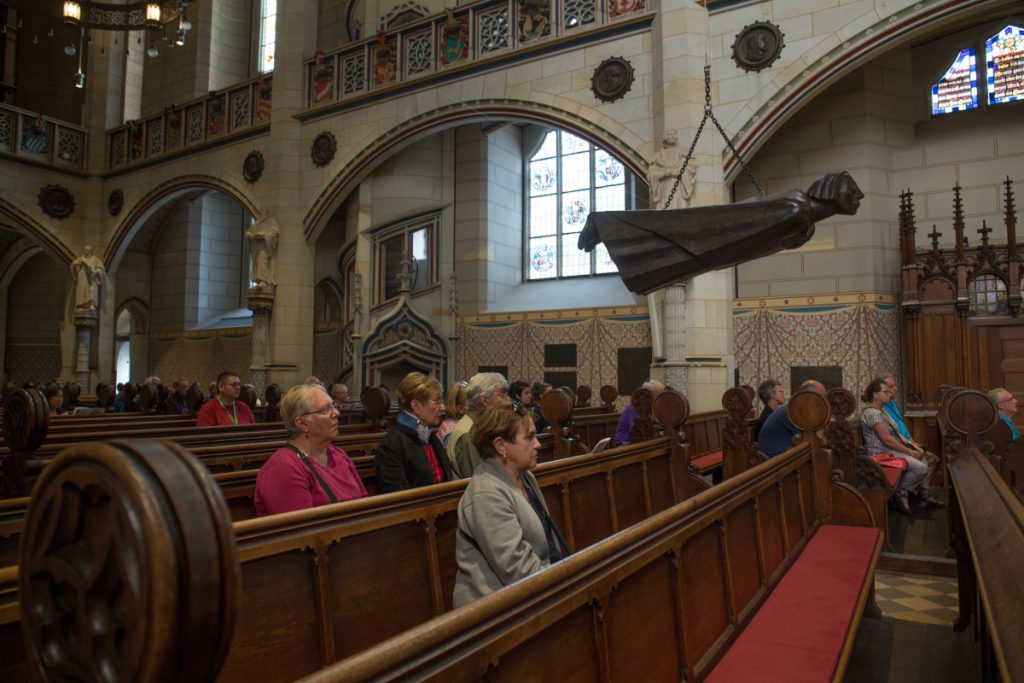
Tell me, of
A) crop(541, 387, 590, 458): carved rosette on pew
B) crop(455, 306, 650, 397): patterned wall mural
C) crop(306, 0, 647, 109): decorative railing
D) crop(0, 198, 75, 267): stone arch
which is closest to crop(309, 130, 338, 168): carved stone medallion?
crop(306, 0, 647, 109): decorative railing

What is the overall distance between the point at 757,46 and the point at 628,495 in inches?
250

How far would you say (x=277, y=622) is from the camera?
1.81 meters

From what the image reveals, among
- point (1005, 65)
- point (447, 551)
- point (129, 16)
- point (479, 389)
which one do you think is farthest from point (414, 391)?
point (129, 16)

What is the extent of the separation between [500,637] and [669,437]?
12.0ft

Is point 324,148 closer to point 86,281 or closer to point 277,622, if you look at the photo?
point 86,281

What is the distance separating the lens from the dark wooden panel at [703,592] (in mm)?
1932

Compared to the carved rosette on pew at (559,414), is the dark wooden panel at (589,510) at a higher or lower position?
lower

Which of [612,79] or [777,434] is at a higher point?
[612,79]

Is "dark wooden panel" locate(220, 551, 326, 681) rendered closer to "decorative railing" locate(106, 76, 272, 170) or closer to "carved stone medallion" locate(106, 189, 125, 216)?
"decorative railing" locate(106, 76, 272, 170)

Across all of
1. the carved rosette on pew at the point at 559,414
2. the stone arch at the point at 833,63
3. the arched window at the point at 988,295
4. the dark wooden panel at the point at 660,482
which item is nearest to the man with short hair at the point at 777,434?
the dark wooden panel at the point at 660,482

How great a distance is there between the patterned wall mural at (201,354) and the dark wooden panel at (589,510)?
11.9 meters

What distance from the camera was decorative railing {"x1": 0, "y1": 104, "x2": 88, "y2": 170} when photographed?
45.3 ft

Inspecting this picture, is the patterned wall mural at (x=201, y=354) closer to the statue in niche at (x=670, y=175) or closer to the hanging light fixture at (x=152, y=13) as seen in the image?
the hanging light fixture at (x=152, y=13)

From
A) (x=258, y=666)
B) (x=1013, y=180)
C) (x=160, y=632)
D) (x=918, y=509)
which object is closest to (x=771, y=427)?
(x=918, y=509)
